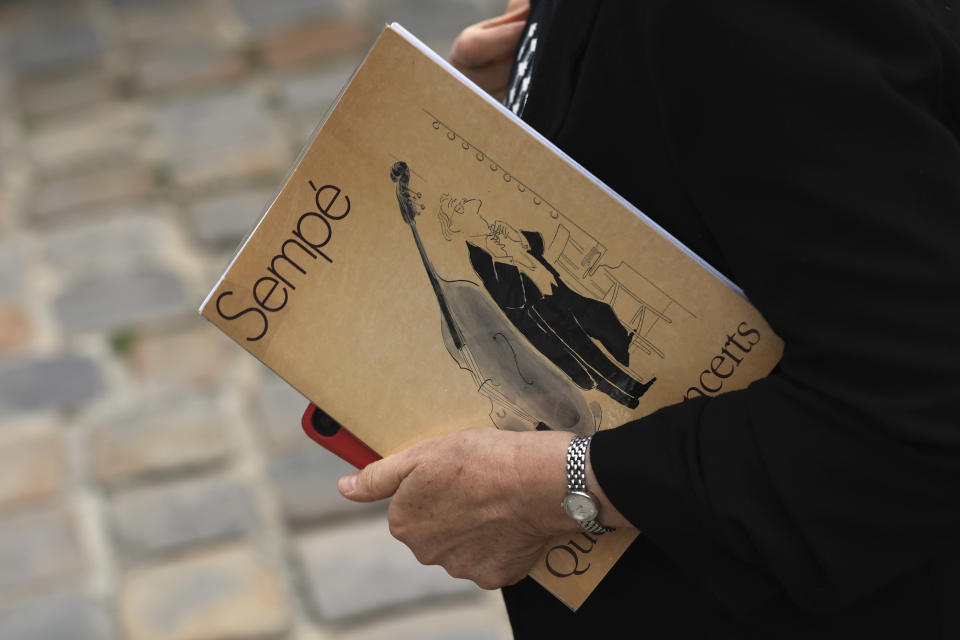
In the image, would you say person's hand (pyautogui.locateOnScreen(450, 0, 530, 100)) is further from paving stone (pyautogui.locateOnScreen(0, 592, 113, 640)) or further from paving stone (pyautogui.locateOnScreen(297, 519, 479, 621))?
paving stone (pyautogui.locateOnScreen(0, 592, 113, 640))

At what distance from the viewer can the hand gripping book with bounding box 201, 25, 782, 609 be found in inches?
35.6

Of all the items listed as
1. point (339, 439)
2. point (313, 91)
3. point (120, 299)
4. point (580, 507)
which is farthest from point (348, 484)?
point (313, 91)

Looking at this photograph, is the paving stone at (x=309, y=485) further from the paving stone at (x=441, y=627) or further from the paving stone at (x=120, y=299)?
the paving stone at (x=120, y=299)

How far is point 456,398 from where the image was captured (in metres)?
0.99

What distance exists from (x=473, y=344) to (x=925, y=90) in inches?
17.5

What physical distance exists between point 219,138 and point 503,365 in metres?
2.55

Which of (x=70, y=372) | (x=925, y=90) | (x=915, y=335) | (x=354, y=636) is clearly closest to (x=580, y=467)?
(x=915, y=335)

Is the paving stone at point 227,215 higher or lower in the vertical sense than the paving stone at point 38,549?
higher

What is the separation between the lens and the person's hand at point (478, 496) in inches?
36.1

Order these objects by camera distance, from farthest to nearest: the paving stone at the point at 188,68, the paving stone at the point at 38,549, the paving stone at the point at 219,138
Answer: the paving stone at the point at 188,68
the paving stone at the point at 219,138
the paving stone at the point at 38,549

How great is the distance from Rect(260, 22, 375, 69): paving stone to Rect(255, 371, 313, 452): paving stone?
148 centimetres

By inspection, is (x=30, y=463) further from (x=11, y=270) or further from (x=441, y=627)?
(x=441, y=627)

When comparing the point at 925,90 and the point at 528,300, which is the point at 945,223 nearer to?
the point at 925,90

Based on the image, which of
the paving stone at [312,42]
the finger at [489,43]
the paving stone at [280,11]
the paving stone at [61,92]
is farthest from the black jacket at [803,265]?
the paving stone at [280,11]
